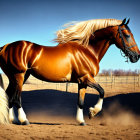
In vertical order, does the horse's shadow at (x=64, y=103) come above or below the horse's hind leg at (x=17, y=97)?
below

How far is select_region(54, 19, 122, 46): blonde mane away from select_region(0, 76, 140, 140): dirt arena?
7.45ft

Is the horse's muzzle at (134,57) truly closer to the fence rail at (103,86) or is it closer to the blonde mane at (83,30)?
the blonde mane at (83,30)

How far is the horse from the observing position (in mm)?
4258

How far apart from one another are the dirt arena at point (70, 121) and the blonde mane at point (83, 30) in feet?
7.45

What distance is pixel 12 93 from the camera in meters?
4.53

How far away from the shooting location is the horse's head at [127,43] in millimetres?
4582

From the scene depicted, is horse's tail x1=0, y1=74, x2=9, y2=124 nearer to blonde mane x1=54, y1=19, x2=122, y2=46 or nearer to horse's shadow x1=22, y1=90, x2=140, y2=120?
blonde mane x1=54, y1=19, x2=122, y2=46

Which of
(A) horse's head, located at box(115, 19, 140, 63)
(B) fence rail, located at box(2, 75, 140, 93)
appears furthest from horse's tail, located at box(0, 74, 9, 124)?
(B) fence rail, located at box(2, 75, 140, 93)

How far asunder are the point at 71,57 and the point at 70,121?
258 cm

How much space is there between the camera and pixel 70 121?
19.4 feet

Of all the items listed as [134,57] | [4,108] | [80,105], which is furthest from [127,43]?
[4,108]

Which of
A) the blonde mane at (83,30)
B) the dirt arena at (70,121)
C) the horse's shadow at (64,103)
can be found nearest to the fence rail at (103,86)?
the horse's shadow at (64,103)

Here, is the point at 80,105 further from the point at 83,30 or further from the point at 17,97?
the point at 83,30

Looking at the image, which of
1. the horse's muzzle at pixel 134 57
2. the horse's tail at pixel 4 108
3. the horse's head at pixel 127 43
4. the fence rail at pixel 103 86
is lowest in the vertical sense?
the fence rail at pixel 103 86
